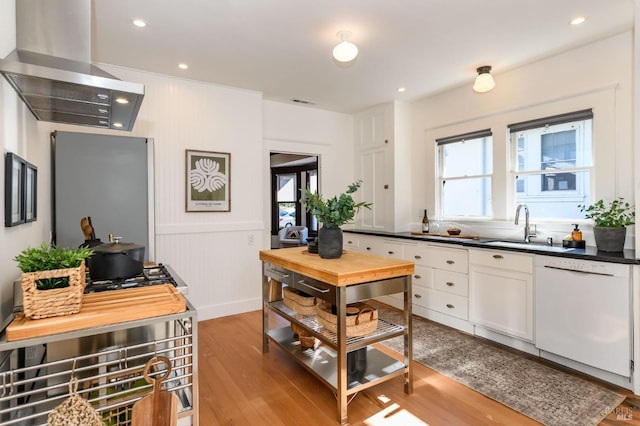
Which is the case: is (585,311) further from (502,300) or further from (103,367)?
(103,367)

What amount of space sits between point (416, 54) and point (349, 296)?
2.43 meters

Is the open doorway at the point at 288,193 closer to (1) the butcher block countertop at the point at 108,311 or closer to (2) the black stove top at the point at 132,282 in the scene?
(2) the black stove top at the point at 132,282

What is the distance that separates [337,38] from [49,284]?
2.67 meters

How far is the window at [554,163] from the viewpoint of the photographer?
10.5 feet

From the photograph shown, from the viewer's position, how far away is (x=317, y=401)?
233 cm

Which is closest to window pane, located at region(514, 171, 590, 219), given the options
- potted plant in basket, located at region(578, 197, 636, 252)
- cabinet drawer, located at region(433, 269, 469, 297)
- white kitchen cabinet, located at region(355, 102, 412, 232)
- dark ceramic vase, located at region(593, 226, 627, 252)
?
potted plant in basket, located at region(578, 197, 636, 252)

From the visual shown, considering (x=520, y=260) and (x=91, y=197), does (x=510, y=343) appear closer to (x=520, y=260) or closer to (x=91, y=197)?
(x=520, y=260)

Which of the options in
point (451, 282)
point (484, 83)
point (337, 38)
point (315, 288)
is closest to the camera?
point (315, 288)

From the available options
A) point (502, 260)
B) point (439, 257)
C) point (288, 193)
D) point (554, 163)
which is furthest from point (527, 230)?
point (288, 193)

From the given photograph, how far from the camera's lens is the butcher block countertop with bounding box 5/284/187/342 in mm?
1140

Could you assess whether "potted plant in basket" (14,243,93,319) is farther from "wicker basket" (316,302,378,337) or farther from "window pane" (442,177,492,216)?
"window pane" (442,177,492,216)

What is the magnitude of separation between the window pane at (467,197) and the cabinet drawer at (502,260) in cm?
90

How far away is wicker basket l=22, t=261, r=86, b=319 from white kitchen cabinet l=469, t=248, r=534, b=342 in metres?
3.19

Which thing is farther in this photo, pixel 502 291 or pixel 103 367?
pixel 502 291
